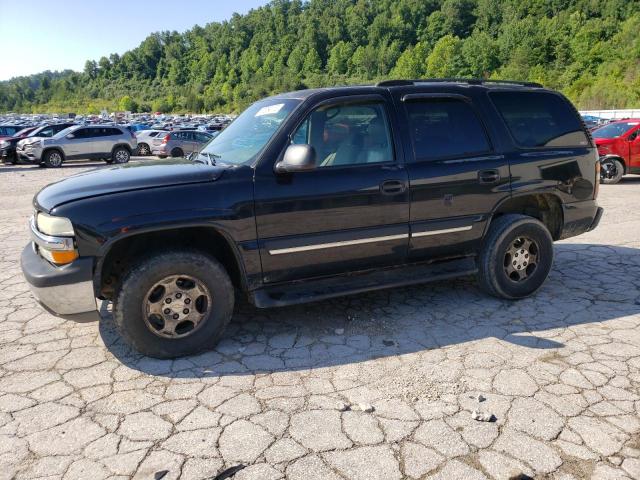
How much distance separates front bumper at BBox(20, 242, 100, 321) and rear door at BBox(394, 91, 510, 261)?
239cm

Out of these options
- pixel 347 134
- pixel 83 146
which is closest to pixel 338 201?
pixel 347 134

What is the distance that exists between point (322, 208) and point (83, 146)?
1911 centimetres

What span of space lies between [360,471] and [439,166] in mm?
2514

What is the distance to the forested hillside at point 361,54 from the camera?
85500mm

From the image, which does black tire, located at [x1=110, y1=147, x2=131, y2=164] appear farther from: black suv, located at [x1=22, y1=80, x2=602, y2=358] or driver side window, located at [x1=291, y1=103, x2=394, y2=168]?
driver side window, located at [x1=291, y1=103, x2=394, y2=168]

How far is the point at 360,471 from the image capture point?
243 centimetres

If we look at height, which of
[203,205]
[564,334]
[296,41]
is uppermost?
[296,41]

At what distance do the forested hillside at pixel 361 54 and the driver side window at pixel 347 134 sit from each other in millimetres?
65941

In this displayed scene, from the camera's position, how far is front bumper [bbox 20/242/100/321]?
3211mm

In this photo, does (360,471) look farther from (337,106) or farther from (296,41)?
(296,41)

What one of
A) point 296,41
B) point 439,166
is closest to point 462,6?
point 296,41

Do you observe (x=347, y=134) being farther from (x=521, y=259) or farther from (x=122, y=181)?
(x=521, y=259)

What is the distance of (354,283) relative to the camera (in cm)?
391

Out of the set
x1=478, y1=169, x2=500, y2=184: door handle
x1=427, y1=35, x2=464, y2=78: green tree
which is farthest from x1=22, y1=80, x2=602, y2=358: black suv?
x1=427, y1=35, x2=464, y2=78: green tree
